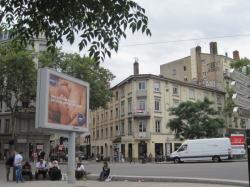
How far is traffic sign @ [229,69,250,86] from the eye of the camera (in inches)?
312

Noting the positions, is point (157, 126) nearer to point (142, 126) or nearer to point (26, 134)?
point (142, 126)

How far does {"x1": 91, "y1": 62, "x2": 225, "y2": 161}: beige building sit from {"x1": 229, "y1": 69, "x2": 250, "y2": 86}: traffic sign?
51.1 m

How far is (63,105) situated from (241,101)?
1255cm

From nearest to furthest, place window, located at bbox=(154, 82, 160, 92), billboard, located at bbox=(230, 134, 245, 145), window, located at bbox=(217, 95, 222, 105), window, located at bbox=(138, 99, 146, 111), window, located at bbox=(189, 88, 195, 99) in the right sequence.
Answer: billboard, located at bbox=(230, 134, 245, 145) < window, located at bbox=(138, 99, 146, 111) < window, located at bbox=(154, 82, 160, 92) < window, located at bbox=(189, 88, 195, 99) < window, located at bbox=(217, 95, 222, 105)

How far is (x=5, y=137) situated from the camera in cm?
6094

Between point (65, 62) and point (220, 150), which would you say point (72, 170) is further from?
point (65, 62)

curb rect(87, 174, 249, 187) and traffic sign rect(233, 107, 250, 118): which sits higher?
traffic sign rect(233, 107, 250, 118)

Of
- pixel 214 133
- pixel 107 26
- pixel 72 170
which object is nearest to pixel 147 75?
pixel 214 133

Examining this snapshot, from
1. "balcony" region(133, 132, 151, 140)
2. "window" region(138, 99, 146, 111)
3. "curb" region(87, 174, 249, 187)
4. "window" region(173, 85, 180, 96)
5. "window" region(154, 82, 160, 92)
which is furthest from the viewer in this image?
"window" region(173, 85, 180, 96)

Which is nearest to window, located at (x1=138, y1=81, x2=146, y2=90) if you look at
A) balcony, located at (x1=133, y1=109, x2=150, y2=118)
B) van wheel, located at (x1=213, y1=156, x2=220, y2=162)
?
balcony, located at (x1=133, y1=109, x2=150, y2=118)

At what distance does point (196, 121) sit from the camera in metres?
53.4

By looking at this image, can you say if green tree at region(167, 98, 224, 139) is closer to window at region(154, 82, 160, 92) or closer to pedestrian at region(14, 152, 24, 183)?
window at region(154, 82, 160, 92)

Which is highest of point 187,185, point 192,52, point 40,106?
point 192,52

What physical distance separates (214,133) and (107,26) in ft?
154
